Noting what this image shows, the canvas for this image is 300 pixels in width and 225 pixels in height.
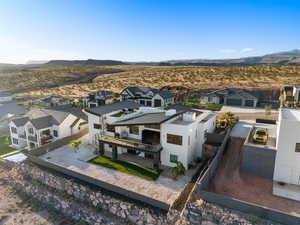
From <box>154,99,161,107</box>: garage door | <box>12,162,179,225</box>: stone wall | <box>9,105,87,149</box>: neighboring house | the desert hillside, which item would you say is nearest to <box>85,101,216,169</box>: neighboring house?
<box>12,162,179,225</box>: stone wall

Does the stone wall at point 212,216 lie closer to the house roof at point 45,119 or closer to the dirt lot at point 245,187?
the dirt lot at point 245,187

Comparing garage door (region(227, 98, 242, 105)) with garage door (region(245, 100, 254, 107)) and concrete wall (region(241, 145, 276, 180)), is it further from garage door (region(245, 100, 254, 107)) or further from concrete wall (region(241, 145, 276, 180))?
concrete wall (region(241, 145, 276, 180))

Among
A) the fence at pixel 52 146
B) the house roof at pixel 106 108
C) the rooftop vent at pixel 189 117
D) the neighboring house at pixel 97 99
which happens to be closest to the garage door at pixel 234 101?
the house roof at pixel 106 108

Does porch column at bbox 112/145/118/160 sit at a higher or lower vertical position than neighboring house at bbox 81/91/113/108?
lower

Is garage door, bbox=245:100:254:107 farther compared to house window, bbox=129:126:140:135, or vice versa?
garage door, bbox=245:100:254:107

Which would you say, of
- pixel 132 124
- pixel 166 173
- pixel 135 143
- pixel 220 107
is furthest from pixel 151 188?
pixel 220 107
